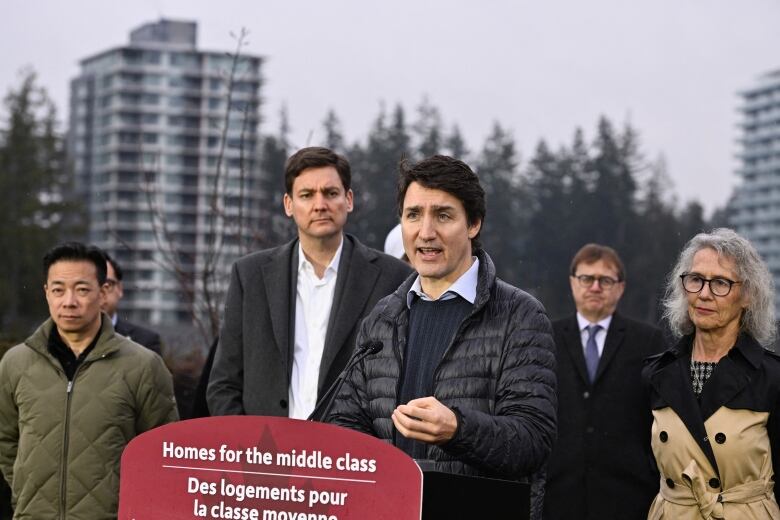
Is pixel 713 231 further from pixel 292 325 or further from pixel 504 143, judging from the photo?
pixel 504 143

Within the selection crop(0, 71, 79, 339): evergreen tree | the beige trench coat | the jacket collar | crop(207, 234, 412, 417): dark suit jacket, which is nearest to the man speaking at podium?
the beige trench coat

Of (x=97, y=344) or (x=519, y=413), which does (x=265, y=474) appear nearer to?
(x=519, y=413)

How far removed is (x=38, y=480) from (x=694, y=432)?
9.54 feet

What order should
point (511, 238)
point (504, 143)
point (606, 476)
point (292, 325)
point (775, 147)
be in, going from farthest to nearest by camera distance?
point (775, 147)
point (504, 143)
point (511, 238)
point (606, 476)
point (292, 325)

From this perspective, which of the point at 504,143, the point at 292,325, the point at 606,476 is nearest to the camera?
the point at 292,325

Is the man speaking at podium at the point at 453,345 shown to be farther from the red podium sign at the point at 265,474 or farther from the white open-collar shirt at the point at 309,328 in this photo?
the white open-collar shirt at the point at 309,328

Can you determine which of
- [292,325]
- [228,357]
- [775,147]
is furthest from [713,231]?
[775,147]

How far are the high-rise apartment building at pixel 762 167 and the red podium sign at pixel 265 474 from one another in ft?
431

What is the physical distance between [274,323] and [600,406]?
2.39 metres

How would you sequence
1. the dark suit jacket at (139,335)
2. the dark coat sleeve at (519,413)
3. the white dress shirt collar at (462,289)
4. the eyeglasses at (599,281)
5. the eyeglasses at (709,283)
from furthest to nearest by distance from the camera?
the dark suit jacket at (139,335) → the eyeglasses at (599,281) → the eyeglasses at (709,283) → the white dress shirt collar at (462,289) → the dark coat sleeve at (519,413)

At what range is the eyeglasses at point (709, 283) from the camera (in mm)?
4863

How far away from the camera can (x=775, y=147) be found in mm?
162250

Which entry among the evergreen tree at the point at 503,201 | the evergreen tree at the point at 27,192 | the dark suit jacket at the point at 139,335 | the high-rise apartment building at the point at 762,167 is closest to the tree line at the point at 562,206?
the evergreen tree at the point at 503,201

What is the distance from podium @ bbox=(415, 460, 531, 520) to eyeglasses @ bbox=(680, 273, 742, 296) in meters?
1.87
